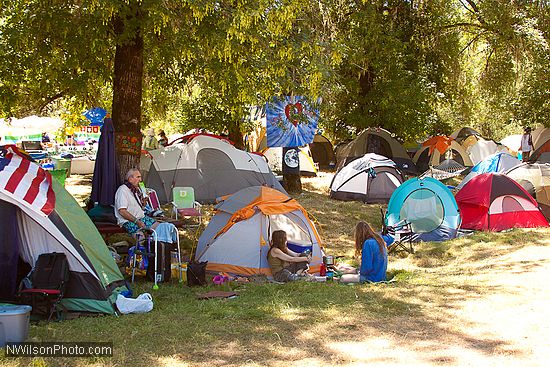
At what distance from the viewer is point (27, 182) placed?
612 cm

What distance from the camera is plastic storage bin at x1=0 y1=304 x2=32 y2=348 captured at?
16.3 ft

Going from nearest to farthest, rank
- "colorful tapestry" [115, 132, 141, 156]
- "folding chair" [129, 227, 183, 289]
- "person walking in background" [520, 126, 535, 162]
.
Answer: "folding chair" [129, 227, 183, 289] < "colorful tapestry" [115, 132, 141, 156] < "person walking in background" [520, 126, 535, 162]

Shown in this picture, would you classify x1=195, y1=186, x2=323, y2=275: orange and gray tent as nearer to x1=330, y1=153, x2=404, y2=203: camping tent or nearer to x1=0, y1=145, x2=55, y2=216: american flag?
x1=0, y1=145, x2=55, y2=216: american flag

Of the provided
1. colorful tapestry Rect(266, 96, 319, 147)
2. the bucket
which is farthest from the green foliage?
the bucket

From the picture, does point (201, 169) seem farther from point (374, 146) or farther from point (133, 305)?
point (133, 305)

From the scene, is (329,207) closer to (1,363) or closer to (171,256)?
(171,256)

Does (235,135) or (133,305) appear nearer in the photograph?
(133,305)

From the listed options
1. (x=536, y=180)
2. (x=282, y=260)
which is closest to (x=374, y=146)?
(x=536, y=180)

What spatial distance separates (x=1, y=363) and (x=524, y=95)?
16.7 metres

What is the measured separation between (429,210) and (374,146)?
7.92 m

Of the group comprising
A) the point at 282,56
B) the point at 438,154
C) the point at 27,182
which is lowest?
the point at 27,182

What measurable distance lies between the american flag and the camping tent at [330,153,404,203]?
29.8ft

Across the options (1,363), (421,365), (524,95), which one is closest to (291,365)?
(421,365)

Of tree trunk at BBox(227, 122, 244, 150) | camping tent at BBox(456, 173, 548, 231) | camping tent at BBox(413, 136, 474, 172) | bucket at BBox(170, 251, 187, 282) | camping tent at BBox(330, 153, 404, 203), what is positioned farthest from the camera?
camping tent at BBox(413, 136, 474, 172)
